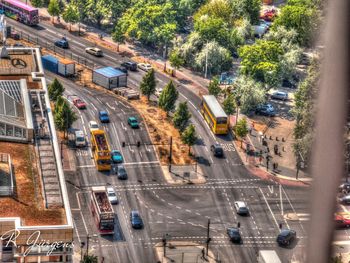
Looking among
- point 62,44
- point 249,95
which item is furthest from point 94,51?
point 249,95

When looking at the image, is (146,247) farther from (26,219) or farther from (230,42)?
(230,42)

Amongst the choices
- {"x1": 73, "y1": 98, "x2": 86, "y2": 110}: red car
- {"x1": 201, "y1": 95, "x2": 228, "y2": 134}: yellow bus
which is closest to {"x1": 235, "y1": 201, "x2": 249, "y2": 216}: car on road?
{"x1": 201, "y1": 95, "x2": 228, "y2": 134}: yellow bus

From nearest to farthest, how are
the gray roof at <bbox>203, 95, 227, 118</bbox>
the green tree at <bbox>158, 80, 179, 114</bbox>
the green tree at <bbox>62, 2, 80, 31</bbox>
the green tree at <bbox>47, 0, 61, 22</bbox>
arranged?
the gray roof at <bbox>203, 95, 227, 118</bbox>
the green tree at <bbox>158, 80, 179, 114</bbox>
the green tree at <bbox>62, 2, 80, 31</bbox>
the green tree at <bbox>47, 0, 61, 22</bbox>

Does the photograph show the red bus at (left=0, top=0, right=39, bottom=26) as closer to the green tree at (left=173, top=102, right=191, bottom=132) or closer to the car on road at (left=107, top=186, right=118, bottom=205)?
the green tree at (left=173, top=102, right=191, bottom=132)

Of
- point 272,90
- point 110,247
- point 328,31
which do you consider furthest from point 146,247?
point 328,31

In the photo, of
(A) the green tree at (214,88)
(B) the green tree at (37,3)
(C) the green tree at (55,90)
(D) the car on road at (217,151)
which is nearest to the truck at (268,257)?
(D) the car on road at (217,151)

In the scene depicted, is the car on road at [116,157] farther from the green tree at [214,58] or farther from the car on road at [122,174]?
the green tree at [214,58]
